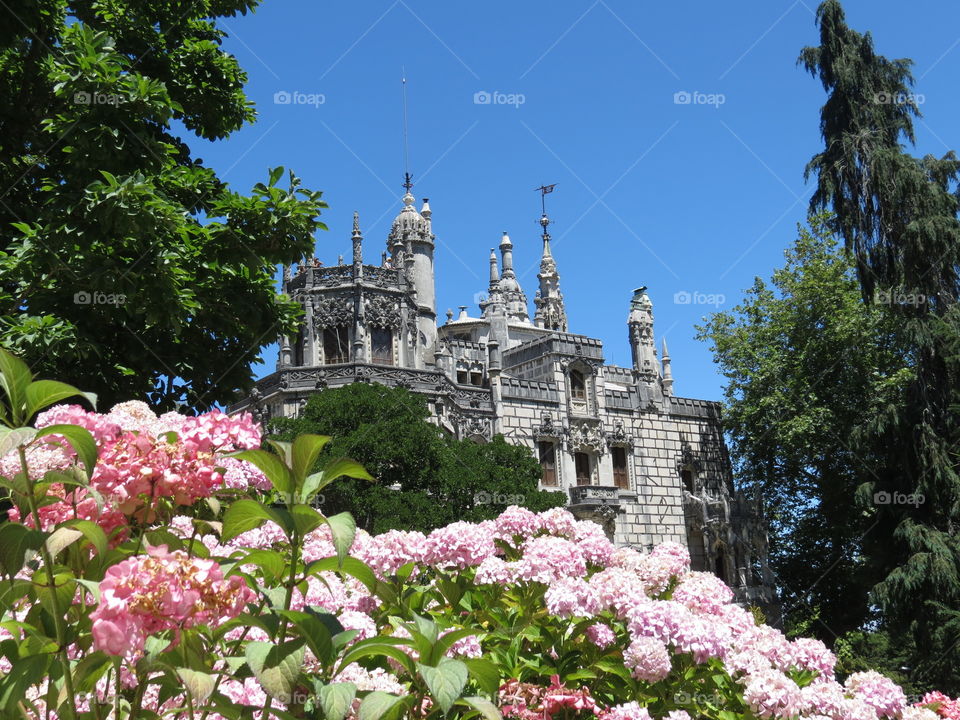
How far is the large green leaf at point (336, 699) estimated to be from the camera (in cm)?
318

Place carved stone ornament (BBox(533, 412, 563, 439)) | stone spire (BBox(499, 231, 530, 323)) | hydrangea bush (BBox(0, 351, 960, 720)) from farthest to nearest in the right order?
1. stone spire (BBox(499, 231, 530, 323))
2. carved stone ornament (BBox(533, 412, 563, 439))
3. hydrangea bush (BBox(0, 351, 960, 720))

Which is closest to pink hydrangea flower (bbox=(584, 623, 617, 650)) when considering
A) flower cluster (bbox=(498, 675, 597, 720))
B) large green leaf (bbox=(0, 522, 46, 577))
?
flower cluster (bbox=(498, 675, 597, 720))

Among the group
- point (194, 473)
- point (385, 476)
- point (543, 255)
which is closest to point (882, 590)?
point (385, 476)

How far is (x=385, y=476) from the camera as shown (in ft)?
92.5

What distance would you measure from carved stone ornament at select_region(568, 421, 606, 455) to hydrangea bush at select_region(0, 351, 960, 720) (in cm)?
3285

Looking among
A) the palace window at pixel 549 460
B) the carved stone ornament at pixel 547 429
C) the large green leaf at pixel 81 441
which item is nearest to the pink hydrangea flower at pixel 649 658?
the large green leaf at pixel 81 441

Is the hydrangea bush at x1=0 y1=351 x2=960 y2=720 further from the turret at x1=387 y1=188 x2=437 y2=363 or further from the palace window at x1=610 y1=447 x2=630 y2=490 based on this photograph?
the palace window at x1=610 y1=447 x2=630 y2=490

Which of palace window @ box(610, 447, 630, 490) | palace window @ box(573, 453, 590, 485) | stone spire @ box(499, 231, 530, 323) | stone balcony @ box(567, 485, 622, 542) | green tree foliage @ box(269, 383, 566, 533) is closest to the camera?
green tree foliage @ box(269, 383, 566, 533)

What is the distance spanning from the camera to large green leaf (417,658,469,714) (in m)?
3.24

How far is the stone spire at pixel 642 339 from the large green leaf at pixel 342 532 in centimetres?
4128

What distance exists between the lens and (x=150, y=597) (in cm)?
285

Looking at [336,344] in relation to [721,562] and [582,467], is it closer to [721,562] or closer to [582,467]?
[582,467]

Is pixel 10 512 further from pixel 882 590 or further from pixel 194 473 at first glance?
pixel 882 590

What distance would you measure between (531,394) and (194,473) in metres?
35.0
